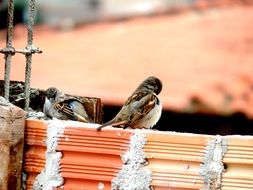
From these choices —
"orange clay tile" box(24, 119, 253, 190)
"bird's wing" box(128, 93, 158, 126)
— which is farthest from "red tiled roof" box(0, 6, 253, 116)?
"orange clay tile" box(24, 119, 253, 190)

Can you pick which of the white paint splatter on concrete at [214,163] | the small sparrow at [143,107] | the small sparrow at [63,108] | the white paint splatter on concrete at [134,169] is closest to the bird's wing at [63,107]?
the small sparrow at [63,108]

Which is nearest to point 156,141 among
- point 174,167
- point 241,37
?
point 174,167

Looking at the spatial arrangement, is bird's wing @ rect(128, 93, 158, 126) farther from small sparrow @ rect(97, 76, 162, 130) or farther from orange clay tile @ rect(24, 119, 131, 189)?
orange clay tile @ rect(24, 119, 131, 189)

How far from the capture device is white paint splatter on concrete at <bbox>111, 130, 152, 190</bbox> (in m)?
2.87

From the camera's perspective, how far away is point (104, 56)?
1156 cm

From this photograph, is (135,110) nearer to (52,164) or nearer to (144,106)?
(144,106)

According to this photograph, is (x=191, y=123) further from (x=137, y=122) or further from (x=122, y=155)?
(x=122, y=155)

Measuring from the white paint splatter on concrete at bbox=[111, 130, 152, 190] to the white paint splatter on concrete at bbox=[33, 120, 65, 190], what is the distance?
204 millimetres

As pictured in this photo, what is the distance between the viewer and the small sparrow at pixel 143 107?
3.92 meters

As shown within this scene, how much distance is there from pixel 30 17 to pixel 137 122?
100cm

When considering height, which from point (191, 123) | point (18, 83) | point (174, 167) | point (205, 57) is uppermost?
point (205, 57)

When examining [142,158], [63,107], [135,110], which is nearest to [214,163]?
[142,158]

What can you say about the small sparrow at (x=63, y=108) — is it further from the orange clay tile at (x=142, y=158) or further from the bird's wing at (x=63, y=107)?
the orange clay tile at (x=142, y=158)

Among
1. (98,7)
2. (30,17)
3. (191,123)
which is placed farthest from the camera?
(98,7)
